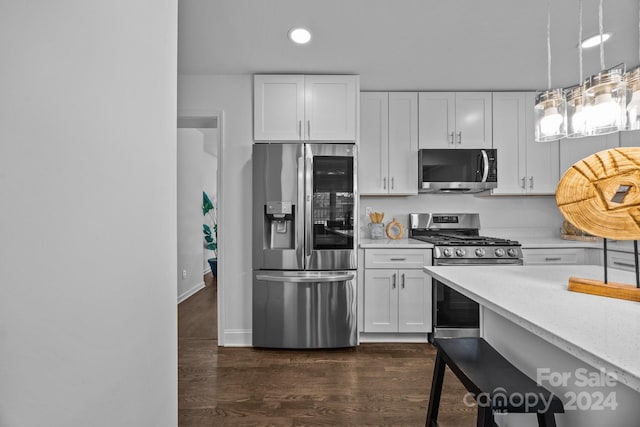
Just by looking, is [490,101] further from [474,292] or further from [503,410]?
[503,410]

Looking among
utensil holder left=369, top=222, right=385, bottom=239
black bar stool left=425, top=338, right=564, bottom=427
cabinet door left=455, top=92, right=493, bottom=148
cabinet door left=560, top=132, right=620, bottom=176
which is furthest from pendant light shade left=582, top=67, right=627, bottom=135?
cabinet door left=560, top=132, right=620, bottom=176

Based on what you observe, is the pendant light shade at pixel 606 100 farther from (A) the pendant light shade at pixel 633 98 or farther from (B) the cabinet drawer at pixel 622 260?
(B) the cabinet drawer at pixel 622 260

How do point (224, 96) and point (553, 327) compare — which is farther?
point (224, 96)

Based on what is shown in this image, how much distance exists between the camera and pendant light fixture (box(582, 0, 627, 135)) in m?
1.10

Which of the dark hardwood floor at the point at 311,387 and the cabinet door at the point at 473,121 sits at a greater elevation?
the cabinet door at the point at 473,121

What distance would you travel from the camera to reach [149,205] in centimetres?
88

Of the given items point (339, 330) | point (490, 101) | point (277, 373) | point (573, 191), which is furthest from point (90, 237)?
point (490, 101)

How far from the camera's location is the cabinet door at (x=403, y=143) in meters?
3.28

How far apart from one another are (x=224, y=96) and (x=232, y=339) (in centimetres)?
219

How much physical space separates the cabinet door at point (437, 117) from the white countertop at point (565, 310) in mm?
1994

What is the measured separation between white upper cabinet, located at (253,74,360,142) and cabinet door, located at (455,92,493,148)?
113cm

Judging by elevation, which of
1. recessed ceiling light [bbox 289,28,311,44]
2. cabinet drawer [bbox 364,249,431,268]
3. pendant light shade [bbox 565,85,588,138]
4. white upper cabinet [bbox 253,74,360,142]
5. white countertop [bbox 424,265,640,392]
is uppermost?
recessed ceiling light [bbox 289,28,311,44]

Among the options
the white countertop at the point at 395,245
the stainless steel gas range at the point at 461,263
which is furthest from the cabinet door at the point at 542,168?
the white countertop at the point at 395,245

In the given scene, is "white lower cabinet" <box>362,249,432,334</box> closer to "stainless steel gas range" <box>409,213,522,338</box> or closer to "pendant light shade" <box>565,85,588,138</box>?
"stainless steel gas range" <box>409,213,522,338</box>
